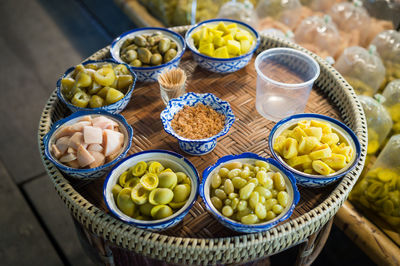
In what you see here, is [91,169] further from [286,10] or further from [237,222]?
[286,10]

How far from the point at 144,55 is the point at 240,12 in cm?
115

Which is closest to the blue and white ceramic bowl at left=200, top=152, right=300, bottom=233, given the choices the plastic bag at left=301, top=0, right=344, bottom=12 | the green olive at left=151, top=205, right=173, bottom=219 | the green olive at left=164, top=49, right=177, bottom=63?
the green olive at left=151, top=205, right=173, bottom=219

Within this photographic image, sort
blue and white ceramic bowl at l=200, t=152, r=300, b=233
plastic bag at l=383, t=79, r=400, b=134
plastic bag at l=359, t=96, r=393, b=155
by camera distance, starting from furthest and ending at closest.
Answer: plastic bag at l=383, t=79, r=400, b=134
plastic bag at l=359, t=96, r=393, b=155
blue and white ceramic bowl at l=200, t=152, r=300, b=233

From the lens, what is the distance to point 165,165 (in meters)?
1.19

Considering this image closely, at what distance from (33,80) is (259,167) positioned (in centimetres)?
249

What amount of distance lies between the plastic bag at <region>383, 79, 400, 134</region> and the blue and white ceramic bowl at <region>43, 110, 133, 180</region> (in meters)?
1.43

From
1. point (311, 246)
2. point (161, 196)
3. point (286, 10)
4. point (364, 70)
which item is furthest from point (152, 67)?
point (286, 10)

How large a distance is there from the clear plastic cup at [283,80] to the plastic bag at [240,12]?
3.06 ft

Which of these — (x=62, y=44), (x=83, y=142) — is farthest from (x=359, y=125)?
(x=62, y=44)

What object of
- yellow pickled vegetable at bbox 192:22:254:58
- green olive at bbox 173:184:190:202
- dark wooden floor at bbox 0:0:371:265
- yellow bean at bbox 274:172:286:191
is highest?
yellow pickled vegetable at bbox 192:22:254:58

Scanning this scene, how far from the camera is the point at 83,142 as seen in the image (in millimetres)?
1182

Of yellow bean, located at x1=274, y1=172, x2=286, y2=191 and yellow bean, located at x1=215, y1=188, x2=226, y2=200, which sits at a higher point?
yellow bean, located at x1=274, y1=172, x2=286, y2=191

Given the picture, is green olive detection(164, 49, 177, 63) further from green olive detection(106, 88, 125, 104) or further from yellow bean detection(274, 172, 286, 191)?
yellow bean detection(274, 172, 286, 191)

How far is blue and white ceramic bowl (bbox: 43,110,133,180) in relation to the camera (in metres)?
1.15
